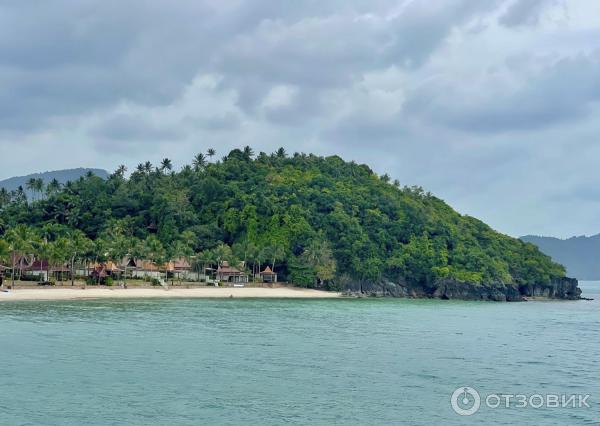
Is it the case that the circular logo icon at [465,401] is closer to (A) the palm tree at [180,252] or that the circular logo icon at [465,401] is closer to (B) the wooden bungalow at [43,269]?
(B) the wooden bungalow at [43,269]

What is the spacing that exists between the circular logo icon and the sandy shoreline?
58.7 m

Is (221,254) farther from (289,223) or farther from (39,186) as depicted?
(39,186)

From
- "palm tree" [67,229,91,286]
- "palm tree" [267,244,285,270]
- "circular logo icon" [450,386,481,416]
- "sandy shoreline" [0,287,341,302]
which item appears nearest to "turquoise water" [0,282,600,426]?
"circular logo icon" [450,386,481,416]

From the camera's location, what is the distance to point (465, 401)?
28000 mm

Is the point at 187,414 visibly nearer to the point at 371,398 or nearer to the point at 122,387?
the point at 122,387

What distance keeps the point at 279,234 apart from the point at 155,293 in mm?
42191

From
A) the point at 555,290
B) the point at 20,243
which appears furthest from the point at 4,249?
the point at 555,290

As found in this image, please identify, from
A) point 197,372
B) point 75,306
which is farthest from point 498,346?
point 75,306

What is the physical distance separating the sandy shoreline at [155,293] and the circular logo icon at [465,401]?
5866 cm

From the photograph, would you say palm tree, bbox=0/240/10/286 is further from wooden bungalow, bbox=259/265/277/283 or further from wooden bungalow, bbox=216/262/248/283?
wooden bungalow, bbox=259/265/277/283

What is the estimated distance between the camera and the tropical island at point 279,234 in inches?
4638

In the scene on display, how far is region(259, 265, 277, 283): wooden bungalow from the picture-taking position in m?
123

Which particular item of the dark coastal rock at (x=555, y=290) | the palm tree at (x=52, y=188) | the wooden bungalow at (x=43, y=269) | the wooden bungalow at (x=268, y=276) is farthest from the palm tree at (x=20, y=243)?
the dark coastal rock at (x=555, y=290)

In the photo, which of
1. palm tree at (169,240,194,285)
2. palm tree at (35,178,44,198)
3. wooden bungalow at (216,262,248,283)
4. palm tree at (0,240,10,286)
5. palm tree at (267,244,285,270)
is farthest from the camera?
palm tree at (35,178,44,198)
